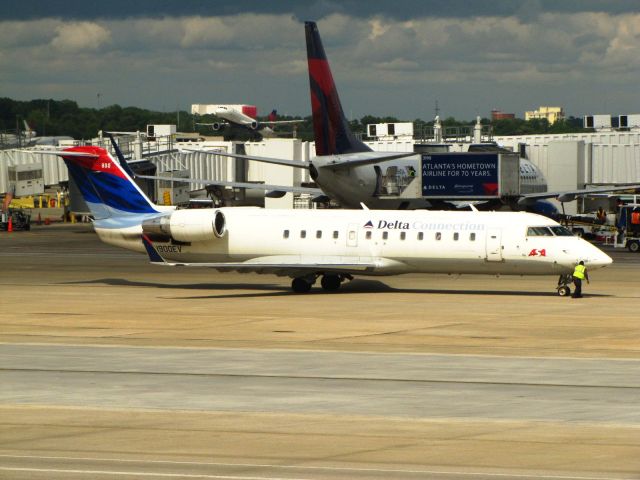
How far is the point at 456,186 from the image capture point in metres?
83.2

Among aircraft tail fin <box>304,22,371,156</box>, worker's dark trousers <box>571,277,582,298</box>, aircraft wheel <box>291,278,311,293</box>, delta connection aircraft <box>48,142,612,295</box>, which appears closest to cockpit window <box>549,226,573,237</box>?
delta connection aircraft <box>48,142,612,295</box>

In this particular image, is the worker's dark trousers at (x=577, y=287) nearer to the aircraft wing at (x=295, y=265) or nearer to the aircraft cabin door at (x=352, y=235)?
the aircraft wing at (x=295, y=265)

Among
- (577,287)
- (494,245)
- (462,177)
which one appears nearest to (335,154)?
(462,177)

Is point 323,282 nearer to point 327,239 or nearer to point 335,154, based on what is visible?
point 327,239

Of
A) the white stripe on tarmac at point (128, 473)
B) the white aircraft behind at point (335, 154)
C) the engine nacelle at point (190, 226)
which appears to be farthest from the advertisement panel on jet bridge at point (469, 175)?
the white stripe on tarmac at point (128, 473)

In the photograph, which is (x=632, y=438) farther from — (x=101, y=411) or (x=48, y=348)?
(x=48, y=348)

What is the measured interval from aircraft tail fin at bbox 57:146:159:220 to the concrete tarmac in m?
4.15

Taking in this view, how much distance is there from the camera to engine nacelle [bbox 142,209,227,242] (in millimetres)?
47594

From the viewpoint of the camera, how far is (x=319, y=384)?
24391 mm

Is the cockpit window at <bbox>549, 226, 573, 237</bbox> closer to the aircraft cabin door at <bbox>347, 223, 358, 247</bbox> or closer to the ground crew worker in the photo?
the ground crew worker

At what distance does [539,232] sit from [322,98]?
3026cm

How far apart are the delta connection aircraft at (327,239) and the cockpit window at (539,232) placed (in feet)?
0.13

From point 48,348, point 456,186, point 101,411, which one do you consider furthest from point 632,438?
point 456,186

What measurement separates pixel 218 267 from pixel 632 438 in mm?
29283
